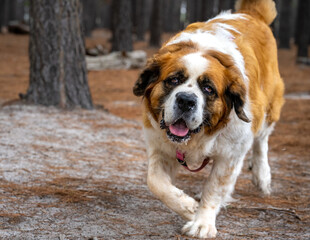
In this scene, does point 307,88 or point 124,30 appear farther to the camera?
point 124,30

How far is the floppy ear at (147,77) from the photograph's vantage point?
3516 mm

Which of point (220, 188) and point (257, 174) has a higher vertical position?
point (220, 188)

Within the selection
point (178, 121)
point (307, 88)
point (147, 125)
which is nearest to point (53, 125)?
point (147, 125)

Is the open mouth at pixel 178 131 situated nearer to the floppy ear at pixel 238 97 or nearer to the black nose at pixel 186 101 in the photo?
the black nose at pixel 186 101

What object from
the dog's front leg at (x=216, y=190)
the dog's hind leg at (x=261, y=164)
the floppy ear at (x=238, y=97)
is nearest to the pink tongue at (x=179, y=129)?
the floppy ear at (x=238, y=97)

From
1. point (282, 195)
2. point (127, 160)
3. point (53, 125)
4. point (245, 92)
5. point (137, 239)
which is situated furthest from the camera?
point (53, 125)

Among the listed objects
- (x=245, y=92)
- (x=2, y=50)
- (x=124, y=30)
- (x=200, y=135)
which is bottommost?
(x=2, y=50)

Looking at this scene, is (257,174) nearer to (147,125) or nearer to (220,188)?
(220,188)

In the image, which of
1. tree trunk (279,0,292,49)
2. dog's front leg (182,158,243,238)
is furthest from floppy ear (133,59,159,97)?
tree trunk (279,0,292,49)

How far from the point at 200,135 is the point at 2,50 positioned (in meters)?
16.8

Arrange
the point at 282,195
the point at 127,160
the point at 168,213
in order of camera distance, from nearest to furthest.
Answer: the point at 168,213, the point at 282,195, the point at 127,160

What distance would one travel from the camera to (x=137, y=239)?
10.4ft

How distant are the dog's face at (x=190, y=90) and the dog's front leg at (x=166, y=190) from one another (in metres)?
0.42

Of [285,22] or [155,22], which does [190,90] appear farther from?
[285,22]
